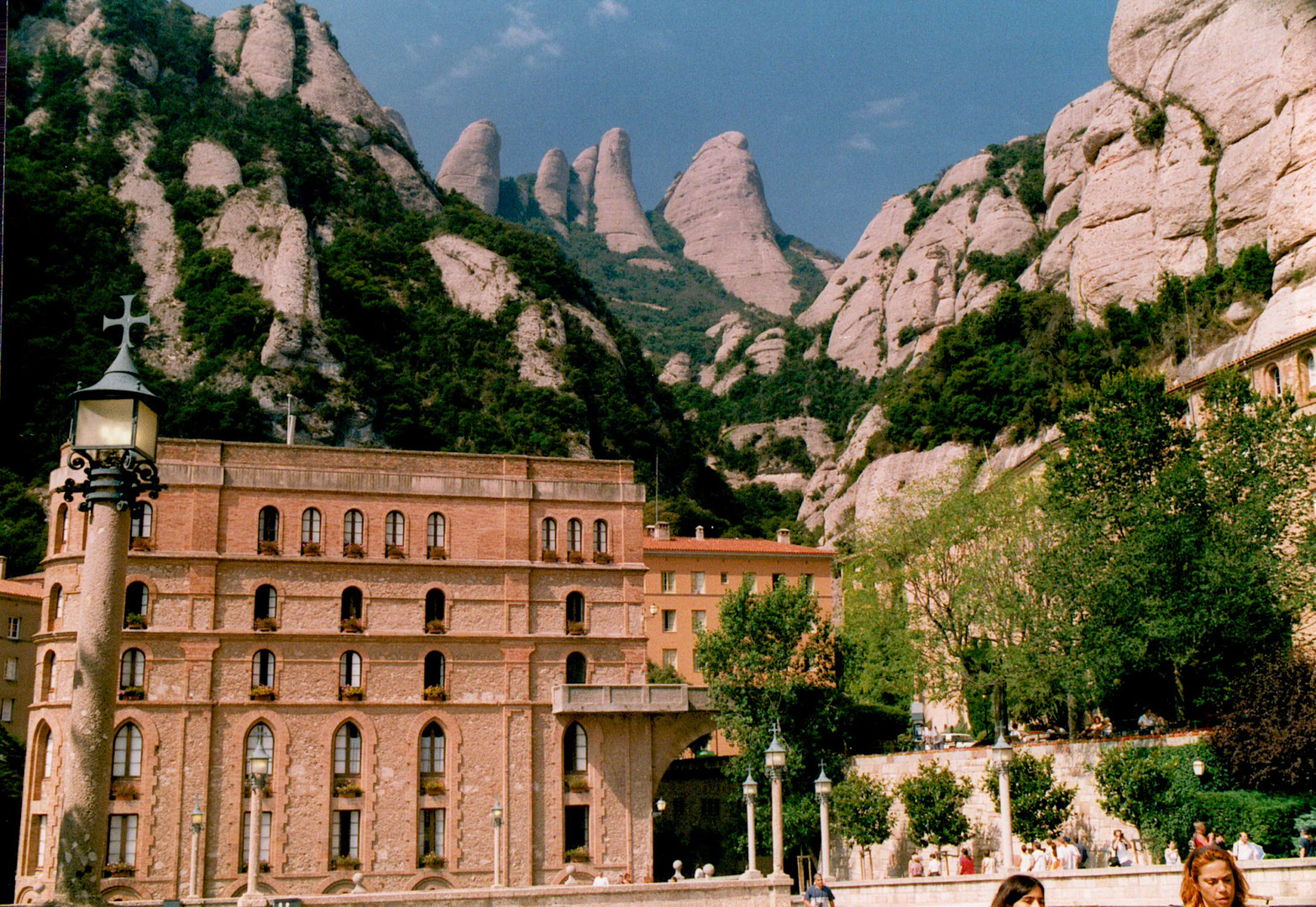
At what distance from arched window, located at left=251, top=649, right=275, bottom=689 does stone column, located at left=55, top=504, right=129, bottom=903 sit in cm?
3077

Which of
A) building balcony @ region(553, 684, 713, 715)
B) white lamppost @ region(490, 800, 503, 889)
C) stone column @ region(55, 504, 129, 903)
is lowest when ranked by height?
white lamppost @ region(490, 800, 503, 889)

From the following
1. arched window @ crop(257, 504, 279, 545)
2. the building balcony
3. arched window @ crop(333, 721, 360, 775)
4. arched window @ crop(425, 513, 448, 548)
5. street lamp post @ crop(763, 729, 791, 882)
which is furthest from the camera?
arched window @ crop(425, 513, 448, 548)

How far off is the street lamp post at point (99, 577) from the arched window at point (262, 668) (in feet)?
101

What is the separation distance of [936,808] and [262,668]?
21383 millimetres

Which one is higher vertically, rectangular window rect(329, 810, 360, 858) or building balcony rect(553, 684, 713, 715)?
building balcony rect(553, 684, 713, 715)

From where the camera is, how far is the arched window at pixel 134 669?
136ft

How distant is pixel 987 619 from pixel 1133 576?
6.90 m

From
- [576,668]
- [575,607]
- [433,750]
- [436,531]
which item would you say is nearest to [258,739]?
[433,750]

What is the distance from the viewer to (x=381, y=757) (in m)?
42.9

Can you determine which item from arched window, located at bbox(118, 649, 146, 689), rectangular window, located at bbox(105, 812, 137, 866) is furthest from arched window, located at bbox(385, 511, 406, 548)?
rectangular window, located at bbox(105, 812, 137, 866)

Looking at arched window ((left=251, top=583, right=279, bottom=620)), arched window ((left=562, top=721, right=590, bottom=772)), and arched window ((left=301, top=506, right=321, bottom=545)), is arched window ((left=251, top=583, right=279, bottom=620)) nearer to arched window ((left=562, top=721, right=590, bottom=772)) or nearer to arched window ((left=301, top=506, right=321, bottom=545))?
arched window ((left=301, top=506, right=321, bottom=545))

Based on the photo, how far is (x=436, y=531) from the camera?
149ft

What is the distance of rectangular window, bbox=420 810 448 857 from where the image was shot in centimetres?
4269

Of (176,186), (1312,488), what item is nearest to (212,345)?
(176,186)
